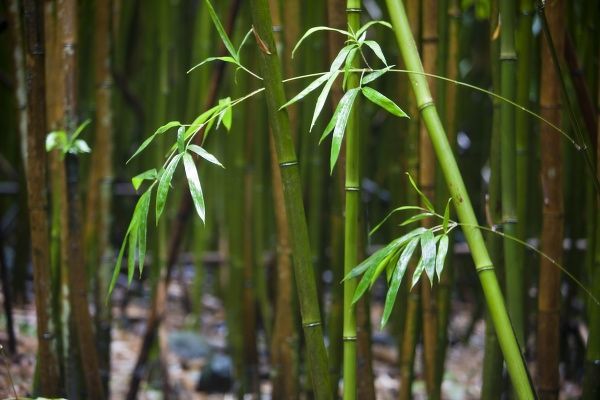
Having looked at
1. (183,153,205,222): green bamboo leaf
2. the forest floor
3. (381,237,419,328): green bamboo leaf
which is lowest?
the forest floor

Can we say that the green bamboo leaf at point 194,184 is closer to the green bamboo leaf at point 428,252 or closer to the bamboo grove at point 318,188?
the bamboo grove at point 318,188

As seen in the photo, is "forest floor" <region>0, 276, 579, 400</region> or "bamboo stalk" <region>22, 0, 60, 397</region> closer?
"bamboo stalk" <region>22, 0, 60, 397</region>

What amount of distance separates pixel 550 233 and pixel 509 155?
23cm

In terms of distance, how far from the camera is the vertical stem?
106 centimetres

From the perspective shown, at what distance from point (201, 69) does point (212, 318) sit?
4.07ft

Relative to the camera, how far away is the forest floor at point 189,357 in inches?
69.9

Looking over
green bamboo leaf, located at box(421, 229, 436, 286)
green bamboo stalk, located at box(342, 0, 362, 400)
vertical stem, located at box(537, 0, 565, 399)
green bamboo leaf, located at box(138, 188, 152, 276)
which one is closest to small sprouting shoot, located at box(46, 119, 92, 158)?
green bamboo leaf, located at box(138, 188, 152, 276)

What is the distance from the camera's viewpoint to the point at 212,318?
8.84 feet

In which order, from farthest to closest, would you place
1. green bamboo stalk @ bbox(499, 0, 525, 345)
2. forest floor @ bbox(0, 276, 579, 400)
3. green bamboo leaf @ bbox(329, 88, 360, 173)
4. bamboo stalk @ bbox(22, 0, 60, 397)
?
1. forest floor @ bbox(0, 276, 579, 400)
2. bamboo stalk @ bbox(22, 0, 60, 397)
3. green bamboo stalk @ bbox(499, 0, 525, 345)
4. green bamboo leaf @ bbox(329, 88, 360, 173)

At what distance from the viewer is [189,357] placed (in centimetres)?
212

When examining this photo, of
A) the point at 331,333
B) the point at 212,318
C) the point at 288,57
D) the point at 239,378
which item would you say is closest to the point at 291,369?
the point at 331,333

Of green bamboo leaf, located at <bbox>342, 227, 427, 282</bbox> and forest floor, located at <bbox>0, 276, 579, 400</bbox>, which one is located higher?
green bamboo leaf, located at <bbox>342, 227, 427, 282</bbox>

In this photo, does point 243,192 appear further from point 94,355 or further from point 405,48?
point 405,48

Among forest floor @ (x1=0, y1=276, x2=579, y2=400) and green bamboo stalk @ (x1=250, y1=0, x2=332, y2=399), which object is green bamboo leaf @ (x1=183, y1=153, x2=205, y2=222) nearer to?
green bamboo stalk @ (x1=250, y1=0, x2=332, y2=399)
